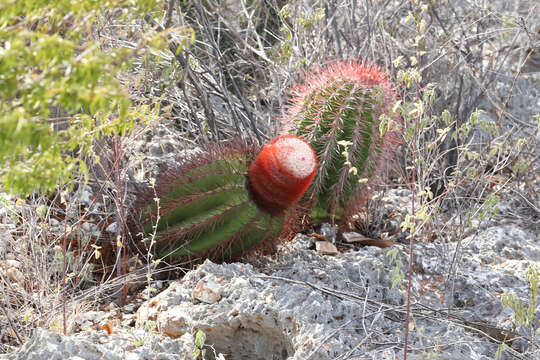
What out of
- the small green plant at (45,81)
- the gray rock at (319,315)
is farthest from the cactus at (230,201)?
the small green plant at (45,81)

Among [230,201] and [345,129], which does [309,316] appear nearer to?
[230,201]

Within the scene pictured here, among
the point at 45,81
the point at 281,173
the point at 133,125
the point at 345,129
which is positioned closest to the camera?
the point at 45,81

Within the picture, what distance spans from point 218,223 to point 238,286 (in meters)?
0.36

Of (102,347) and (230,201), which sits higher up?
(230,201)

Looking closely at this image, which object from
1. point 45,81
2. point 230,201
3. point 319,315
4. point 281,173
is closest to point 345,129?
point 281,173

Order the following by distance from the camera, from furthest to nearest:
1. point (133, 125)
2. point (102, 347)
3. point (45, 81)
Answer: point (102, 347) < point (133, 125) < point (45, 81)

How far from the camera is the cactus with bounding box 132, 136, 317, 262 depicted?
2.82m

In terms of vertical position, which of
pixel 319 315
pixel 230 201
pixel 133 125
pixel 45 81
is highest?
pixel 45 81

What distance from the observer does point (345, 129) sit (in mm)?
3164

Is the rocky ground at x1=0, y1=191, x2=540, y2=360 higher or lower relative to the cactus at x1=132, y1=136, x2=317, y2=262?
lower

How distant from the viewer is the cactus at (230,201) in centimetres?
282

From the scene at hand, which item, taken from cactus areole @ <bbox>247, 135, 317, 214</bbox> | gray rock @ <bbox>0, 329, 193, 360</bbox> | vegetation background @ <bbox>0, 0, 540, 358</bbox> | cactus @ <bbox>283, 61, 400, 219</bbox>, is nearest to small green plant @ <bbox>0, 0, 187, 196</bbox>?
vegetation background @ <bbox>0, 0, 540, 358</bbox>

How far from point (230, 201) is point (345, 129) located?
2.41ft

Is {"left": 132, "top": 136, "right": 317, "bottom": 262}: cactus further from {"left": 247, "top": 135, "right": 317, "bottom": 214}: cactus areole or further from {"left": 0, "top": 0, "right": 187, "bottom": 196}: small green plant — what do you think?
{"left": 0, "top": 0, "right": 187, "bottom": 196}: small green plant
